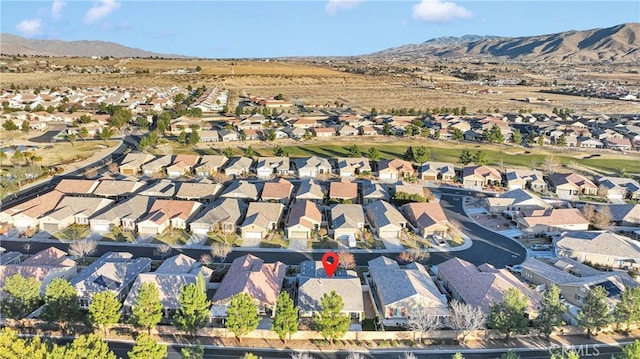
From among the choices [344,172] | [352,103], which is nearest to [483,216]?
[344,172]

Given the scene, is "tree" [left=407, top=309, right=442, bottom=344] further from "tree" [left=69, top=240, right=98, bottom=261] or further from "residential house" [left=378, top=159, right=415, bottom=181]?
"residential house" [left=378, top=159, right=415, bottom=181]

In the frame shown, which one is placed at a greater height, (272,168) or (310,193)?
(272,168)

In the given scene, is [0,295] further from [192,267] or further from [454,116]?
[454,116]

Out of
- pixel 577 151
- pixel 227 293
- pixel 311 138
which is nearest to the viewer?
pixel 227 293

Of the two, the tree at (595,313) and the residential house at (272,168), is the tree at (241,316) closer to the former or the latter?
the tree at (595,313)

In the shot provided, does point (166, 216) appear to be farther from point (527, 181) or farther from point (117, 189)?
point (527, 181)

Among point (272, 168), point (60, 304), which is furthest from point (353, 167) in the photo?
point (60, 304)
